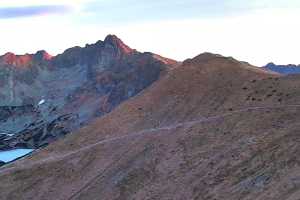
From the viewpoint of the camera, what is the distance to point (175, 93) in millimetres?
93312

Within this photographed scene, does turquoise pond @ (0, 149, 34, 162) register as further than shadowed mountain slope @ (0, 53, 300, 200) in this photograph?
Yes

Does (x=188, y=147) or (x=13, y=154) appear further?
(x=13, y=154)

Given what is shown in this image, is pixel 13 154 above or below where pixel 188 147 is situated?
below

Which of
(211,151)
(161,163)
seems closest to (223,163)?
(211,151)

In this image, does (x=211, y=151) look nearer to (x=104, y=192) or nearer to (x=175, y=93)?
(x=104, y=192)

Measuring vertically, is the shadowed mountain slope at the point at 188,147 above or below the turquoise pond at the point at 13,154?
above

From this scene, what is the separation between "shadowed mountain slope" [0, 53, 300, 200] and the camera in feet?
172

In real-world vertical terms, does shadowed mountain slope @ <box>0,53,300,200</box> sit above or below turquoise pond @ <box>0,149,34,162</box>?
above

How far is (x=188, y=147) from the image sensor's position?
67.1 metres

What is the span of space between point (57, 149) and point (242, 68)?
29.9 m

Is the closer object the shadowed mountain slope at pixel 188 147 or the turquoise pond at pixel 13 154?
the shadowed mountain slope at pixel 188 147

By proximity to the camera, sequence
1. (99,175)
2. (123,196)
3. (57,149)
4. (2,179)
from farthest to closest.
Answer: (57,149) → (2,179) → (99,175) → (123,196)

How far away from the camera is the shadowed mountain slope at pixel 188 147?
172 feet

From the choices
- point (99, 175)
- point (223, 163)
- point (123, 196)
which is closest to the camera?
point (223, 163)
